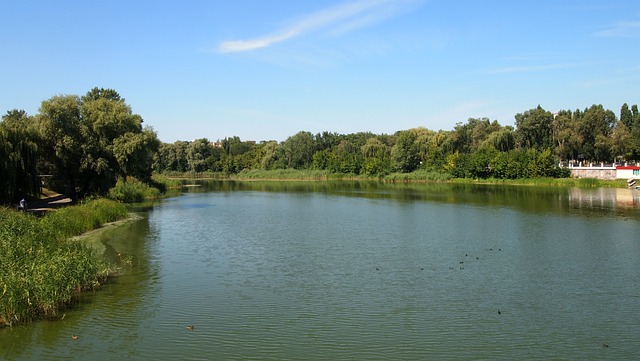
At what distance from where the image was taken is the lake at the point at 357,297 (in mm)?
10977

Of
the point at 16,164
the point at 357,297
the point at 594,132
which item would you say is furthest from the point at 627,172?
the point at 16,164

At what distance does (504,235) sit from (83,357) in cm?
2046

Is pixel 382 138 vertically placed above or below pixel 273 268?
above

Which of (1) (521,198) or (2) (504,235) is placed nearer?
(2) (504,235)

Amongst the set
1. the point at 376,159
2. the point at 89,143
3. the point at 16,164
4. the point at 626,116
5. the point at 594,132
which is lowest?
the point at 16,164

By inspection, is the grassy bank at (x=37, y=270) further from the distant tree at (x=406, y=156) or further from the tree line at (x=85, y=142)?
the distant tree at (x=406, y=156)

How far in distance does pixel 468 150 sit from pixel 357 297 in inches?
3191

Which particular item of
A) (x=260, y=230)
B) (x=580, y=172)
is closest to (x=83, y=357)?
(x=260, y=230)

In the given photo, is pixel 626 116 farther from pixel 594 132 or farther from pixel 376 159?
pixel 376 159

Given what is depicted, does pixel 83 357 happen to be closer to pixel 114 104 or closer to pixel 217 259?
pixel 217 259

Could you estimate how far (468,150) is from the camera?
91.2m

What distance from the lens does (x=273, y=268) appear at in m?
18.2

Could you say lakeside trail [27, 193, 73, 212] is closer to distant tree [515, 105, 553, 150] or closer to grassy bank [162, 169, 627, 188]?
grassy bank [162, 169, 627, 188]

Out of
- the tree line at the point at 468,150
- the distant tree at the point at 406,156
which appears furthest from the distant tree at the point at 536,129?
the distant tree at the point at 406,156
